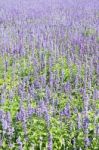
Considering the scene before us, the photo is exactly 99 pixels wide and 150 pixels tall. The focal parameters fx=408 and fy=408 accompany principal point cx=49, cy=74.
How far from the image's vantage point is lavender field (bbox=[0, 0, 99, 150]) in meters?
5.81

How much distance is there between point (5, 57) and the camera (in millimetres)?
9438

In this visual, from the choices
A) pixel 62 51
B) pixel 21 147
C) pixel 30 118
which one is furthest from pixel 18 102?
pixel 62 51

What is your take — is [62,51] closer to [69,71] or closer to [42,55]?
[42,55]

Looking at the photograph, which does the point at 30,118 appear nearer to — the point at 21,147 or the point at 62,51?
the point at 21,147

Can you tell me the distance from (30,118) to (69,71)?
2.37 metres

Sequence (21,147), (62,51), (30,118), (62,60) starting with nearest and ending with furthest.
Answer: (21,147) < (30,118) < (62,60) < (62,51)

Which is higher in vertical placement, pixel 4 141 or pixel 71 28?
pixel 71 28

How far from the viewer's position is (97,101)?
269 inches

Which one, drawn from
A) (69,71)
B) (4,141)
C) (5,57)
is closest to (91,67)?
(69,71)

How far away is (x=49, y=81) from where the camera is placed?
8070 mm

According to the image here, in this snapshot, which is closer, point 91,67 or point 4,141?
point 4,141

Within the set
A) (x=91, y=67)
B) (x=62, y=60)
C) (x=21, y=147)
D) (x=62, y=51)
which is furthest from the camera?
(x=62, y=51)

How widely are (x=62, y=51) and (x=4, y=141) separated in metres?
4.41

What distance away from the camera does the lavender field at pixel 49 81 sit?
581cm
